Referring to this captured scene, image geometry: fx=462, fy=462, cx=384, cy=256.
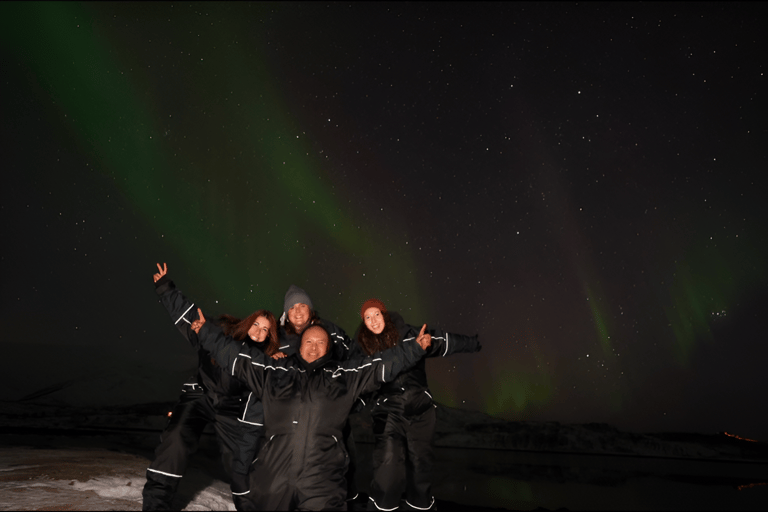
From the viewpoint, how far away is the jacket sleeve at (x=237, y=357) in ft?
12.7

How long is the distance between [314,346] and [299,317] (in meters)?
1.36

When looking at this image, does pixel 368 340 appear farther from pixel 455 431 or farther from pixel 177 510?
pixel 455 431

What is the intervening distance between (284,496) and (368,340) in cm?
189

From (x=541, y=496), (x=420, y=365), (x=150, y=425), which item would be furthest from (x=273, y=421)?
(x=150, y=425)

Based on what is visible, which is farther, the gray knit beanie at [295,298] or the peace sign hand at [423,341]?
the gray knit beanie at [295,298]

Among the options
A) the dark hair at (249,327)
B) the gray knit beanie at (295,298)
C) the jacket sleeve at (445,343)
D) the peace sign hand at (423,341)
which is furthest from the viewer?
the gray knit beanie at (295,298)

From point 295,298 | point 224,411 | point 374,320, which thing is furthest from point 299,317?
point 224,411

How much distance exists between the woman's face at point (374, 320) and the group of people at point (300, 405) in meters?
Answer: 0.01

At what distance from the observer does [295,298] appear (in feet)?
18.5

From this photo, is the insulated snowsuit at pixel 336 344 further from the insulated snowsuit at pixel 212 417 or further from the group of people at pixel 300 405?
the insulated snowsuit at pixel 212 417

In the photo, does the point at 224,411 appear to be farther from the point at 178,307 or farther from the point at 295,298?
the point at 295,298

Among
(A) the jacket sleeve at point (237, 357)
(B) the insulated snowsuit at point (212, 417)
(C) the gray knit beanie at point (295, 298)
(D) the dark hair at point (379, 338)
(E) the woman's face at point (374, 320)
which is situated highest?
(C) the gray knit beanie at point (295, 298)

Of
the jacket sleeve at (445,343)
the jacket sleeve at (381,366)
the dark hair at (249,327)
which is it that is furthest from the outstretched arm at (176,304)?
the jacket sleeve at (445,343)

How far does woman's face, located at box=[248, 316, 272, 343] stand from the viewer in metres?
4.72
